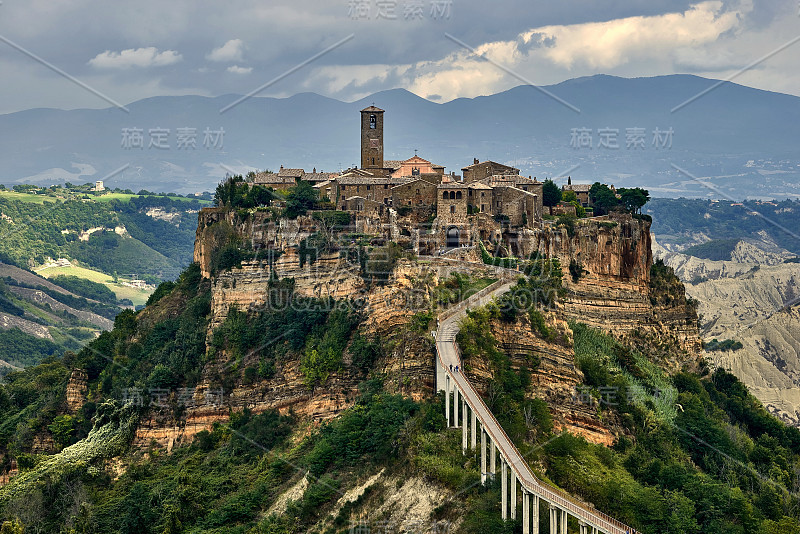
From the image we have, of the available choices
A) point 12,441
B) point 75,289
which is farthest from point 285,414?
point 75,289

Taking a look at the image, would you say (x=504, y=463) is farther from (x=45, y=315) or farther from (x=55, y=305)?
(x=55, y=305)

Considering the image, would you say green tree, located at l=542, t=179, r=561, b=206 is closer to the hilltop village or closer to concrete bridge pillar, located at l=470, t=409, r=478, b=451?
the hilltop village

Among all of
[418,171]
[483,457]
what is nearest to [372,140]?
[418,171]

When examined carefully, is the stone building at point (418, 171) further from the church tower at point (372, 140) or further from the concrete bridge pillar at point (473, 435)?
the concrete bridge pillar at point (473, 435)

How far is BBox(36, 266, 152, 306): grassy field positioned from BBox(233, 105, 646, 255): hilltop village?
97.3 meters

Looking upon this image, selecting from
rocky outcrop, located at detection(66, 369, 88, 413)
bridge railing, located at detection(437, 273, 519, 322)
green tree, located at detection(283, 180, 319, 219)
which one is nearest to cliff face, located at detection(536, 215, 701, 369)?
bridge railing, located at detection(437, 273, 519, 322)

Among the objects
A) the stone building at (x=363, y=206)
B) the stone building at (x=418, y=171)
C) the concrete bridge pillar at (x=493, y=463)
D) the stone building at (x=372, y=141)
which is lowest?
the concrete bridge pillar at (x=493, y=463)

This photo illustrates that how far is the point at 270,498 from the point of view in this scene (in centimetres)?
4225

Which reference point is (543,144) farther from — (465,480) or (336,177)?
(465,480)

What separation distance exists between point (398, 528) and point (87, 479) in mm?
22147

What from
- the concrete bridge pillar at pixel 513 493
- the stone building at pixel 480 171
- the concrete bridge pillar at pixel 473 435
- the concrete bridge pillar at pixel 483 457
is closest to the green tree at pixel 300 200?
the stone building at pixel 480 171

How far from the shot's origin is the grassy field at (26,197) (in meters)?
168

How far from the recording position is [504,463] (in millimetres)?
34625

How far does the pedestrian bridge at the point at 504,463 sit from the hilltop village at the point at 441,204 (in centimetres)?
1384
